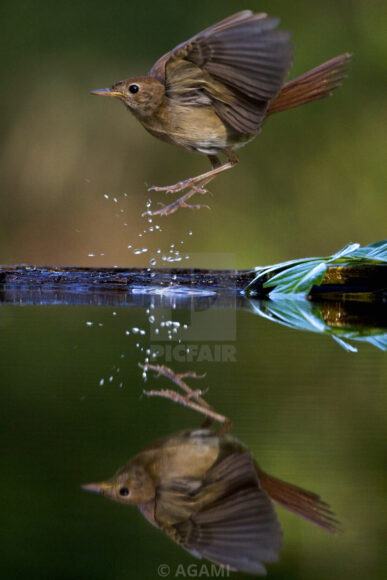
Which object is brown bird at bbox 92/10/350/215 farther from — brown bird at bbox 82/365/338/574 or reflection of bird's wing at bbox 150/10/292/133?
brown bird at bbox 82/365/338/574

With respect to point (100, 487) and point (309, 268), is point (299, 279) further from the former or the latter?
point (100, 487)

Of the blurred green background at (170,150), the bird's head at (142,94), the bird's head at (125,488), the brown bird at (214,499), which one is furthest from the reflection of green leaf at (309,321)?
the blurred green background at (170,150)

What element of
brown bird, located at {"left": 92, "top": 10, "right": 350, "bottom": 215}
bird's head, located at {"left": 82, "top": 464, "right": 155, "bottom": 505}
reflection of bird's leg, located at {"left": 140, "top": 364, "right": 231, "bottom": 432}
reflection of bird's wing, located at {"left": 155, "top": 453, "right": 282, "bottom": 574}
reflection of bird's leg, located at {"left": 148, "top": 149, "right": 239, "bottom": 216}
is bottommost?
reflection of bird's wing, located at {"left": 155, "top": 453, "right": 282, "bottom": 574}

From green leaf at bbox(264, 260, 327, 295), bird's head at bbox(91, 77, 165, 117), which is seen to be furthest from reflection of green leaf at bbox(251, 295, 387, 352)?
bird's head at bbox(91, 77, 165, 117)

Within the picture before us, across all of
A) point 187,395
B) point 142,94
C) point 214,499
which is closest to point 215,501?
point 214,499

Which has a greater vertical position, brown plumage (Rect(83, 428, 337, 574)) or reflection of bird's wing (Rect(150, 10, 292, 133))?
reflection of bird's wing (Rect(150, 10, 292, 133))

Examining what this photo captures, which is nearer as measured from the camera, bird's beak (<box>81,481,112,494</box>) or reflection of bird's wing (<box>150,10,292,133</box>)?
bird's beak (<box>81,481,112,494</box>)

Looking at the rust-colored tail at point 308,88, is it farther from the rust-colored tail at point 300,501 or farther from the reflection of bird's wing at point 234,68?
the rust-colored tail at point 300,501
